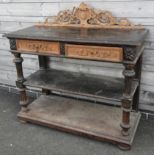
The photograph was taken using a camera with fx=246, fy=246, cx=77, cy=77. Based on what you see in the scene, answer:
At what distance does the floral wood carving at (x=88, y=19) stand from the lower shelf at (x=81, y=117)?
0.75m

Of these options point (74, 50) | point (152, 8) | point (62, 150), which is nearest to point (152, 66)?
point (152, 8)

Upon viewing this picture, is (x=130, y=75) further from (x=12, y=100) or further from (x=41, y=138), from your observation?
(x=12, y=100)

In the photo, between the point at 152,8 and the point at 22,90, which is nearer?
the point at 152,8

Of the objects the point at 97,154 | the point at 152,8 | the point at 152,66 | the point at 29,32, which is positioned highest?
Result: the point at 152,8

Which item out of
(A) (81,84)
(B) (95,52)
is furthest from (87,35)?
(A) (81,84)

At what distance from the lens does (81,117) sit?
2145 millimetres

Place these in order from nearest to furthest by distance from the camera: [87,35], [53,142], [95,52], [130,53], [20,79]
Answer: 1. [130,53]
2. [95,52]
3. [87,35]
4. [53,142]
5. [20,79]

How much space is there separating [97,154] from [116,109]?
529 mm

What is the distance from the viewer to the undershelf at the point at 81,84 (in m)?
1.88

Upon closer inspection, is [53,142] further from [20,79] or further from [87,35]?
[87,35]

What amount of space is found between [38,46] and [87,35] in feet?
1.25

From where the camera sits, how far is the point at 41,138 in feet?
6.76

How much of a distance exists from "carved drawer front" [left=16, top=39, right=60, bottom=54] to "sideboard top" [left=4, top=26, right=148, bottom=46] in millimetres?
45

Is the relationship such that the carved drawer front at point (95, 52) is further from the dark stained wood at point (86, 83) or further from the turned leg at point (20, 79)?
the turned leg at point (20, 79)
